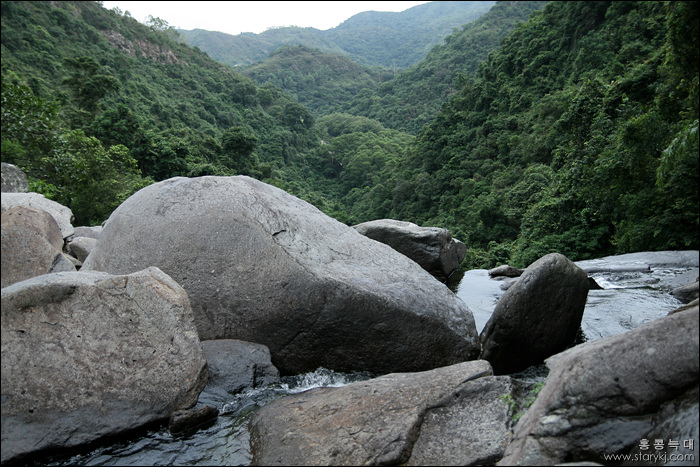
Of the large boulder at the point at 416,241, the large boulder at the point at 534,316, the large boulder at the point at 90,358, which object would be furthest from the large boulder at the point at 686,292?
the large boulder at the point at 90,358

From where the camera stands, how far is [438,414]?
4.82 meters

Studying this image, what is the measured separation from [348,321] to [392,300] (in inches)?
28.9

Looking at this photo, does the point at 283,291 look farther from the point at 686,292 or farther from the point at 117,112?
the point at 117,112

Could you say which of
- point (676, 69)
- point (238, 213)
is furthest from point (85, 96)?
point (676, 69)

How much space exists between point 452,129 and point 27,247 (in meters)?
40.6

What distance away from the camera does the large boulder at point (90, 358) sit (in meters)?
4.93

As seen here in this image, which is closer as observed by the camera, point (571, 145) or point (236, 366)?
point (236, 366)

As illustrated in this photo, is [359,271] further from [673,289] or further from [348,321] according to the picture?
[673,289]

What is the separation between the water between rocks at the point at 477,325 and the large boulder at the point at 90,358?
0.29m

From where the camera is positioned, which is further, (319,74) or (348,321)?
(319,74)

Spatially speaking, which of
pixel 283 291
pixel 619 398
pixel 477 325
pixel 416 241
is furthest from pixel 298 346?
pixel 416 241

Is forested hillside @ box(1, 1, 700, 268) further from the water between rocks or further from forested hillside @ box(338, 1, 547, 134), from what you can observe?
the water between rocks

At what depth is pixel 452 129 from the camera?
4366 centimetres

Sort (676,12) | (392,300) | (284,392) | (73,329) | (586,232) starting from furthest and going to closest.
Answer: (586,232), (676,12), (392,300), (284,392), (73,329)
